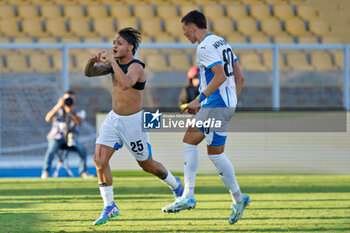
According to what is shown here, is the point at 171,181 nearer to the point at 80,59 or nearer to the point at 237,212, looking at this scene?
the point at 237,212

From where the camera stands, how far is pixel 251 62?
1348 cm

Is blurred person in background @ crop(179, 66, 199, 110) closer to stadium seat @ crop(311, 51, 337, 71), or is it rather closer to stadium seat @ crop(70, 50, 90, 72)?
stadium seat @ crop(70, 50, 90, 72)

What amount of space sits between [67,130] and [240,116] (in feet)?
9.03

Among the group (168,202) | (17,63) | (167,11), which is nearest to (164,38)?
(167,11)

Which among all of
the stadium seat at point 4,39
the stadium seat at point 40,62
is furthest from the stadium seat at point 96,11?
the stadium seat at point 40,62

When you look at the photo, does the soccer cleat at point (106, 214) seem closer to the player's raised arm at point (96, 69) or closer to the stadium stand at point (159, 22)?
the player's raised arm at point (96, 69)

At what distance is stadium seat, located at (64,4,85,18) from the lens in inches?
620

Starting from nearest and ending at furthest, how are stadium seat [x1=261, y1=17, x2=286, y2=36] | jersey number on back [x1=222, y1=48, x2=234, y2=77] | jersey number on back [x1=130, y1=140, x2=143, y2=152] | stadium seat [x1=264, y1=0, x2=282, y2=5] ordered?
jersey number on back [x1=222, y1=48, x2=234, y2=77] < jersey number on back [x1=130, y1=140, x2=143, y2=152] < stadium seat [x1=261, y1=17, x2=286, y2=36] < stadium seat [x1=264, y1=0, x2=282, y2=5]

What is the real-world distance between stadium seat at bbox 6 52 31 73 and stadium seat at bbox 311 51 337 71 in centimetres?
610

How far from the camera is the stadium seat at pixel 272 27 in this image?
1563 cm

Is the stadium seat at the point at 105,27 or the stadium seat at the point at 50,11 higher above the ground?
the stadium seat at the point at 50,11

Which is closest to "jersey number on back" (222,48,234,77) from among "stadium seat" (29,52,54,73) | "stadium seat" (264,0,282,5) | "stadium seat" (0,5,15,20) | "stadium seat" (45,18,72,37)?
"stadium seat" (29,52,54,73)

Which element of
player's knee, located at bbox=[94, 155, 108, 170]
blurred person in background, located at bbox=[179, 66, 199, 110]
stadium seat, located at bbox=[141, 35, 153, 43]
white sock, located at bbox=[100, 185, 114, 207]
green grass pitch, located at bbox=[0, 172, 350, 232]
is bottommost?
green grass pitch, located at bbox=[0, 172, 350, 232]

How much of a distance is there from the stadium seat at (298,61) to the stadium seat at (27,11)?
664cm
